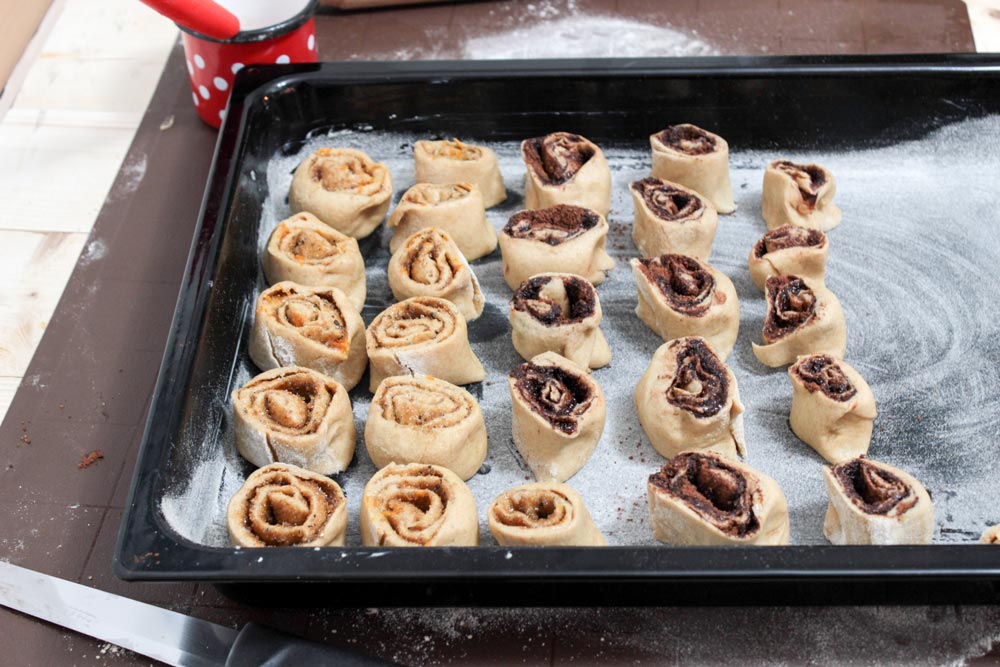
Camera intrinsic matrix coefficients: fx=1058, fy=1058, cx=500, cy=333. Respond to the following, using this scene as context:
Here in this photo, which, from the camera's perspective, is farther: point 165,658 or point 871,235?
point 871,235

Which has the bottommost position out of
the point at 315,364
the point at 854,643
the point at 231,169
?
the point at 854,643

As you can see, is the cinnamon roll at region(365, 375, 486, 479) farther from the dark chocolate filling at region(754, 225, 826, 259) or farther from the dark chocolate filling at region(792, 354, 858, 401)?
the dark chocolate filling at region(754, 225, 826, 259)

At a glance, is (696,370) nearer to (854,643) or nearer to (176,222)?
(854,643)

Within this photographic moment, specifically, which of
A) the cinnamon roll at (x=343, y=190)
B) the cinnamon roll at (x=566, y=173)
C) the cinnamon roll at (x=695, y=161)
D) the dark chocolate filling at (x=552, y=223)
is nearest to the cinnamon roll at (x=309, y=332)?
the cinnamon roll at (x=343, y=190)

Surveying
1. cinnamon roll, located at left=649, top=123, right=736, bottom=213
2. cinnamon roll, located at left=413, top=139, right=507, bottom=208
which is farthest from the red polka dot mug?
cinnamon roll, located at left=649, top=123, right=736, bottom=213

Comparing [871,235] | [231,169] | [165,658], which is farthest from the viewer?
[871,235]

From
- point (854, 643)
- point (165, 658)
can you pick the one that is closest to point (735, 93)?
point (854, 643)

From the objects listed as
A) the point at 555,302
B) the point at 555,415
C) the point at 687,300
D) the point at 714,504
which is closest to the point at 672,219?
the point at 687,300

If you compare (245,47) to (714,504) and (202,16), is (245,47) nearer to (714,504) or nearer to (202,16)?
(202,16)
